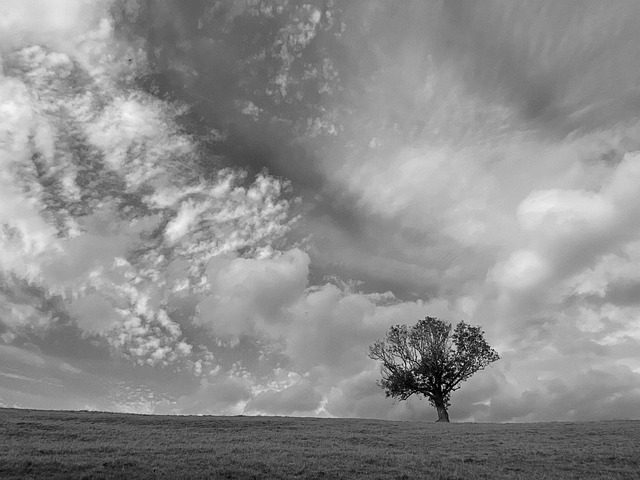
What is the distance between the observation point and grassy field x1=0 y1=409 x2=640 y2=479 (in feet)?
72.4

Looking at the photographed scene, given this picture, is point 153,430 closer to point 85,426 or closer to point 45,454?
point 85,426

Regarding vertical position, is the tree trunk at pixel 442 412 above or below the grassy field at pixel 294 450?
above

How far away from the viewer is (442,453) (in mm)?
28844

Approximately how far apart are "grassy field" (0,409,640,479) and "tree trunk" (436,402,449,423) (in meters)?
20.9

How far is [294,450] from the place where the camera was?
92.0ft

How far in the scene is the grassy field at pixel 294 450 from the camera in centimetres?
2208

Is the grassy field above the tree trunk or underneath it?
underneath

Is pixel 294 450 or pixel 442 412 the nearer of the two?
pixel 294 450

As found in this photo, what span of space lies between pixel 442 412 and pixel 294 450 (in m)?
40.4

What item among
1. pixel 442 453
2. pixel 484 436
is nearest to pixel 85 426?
pixel 442 453

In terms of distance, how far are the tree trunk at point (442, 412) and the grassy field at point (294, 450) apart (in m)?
20.9

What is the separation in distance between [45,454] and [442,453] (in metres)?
23.3

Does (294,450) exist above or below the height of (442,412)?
below

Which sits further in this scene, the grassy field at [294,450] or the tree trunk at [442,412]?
the tree trunk at [442,412]
